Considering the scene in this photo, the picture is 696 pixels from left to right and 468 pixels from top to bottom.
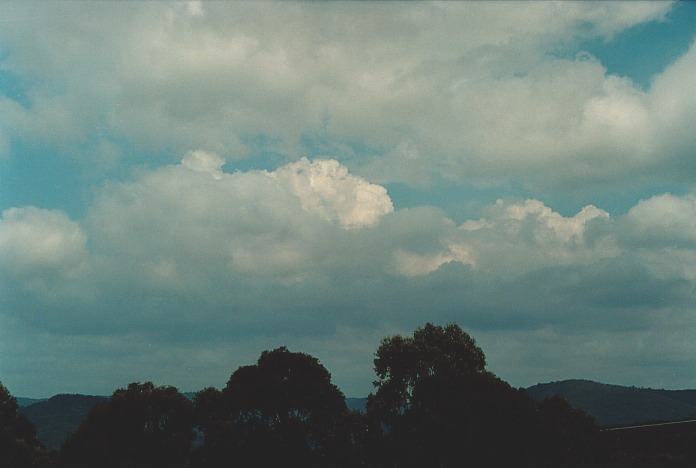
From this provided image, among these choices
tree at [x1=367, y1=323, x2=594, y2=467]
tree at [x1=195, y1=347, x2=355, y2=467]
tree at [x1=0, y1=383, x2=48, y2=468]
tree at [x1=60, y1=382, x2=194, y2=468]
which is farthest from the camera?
tree at [x1=60, y1=382, x2=194, y2=468]

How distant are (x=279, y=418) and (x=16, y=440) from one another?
39.7m

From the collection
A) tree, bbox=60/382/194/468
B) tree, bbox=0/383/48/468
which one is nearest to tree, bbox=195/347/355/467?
tree, bbox=60/382/194/468

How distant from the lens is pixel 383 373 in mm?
115688

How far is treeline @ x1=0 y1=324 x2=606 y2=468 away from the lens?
320 ft

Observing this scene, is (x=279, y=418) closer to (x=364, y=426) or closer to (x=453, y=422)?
(x=364, y=426)

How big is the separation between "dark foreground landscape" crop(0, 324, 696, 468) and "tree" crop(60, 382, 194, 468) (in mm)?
159

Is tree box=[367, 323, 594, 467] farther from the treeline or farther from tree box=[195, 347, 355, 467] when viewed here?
tree box=[195, 347, 355, 467]

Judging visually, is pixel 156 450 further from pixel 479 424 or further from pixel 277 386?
pixel 479 424

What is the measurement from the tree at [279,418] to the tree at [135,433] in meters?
5.62

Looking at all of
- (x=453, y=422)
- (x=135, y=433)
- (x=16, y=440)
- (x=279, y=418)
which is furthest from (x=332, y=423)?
(x=16, y=440)

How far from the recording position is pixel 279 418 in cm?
11031

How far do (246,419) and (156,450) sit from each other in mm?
15237

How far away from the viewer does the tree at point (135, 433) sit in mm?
110562

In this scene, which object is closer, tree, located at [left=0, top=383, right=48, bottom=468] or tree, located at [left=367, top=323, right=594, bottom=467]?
tree, located at [left=367, top=323, right=594, bottom=467]
